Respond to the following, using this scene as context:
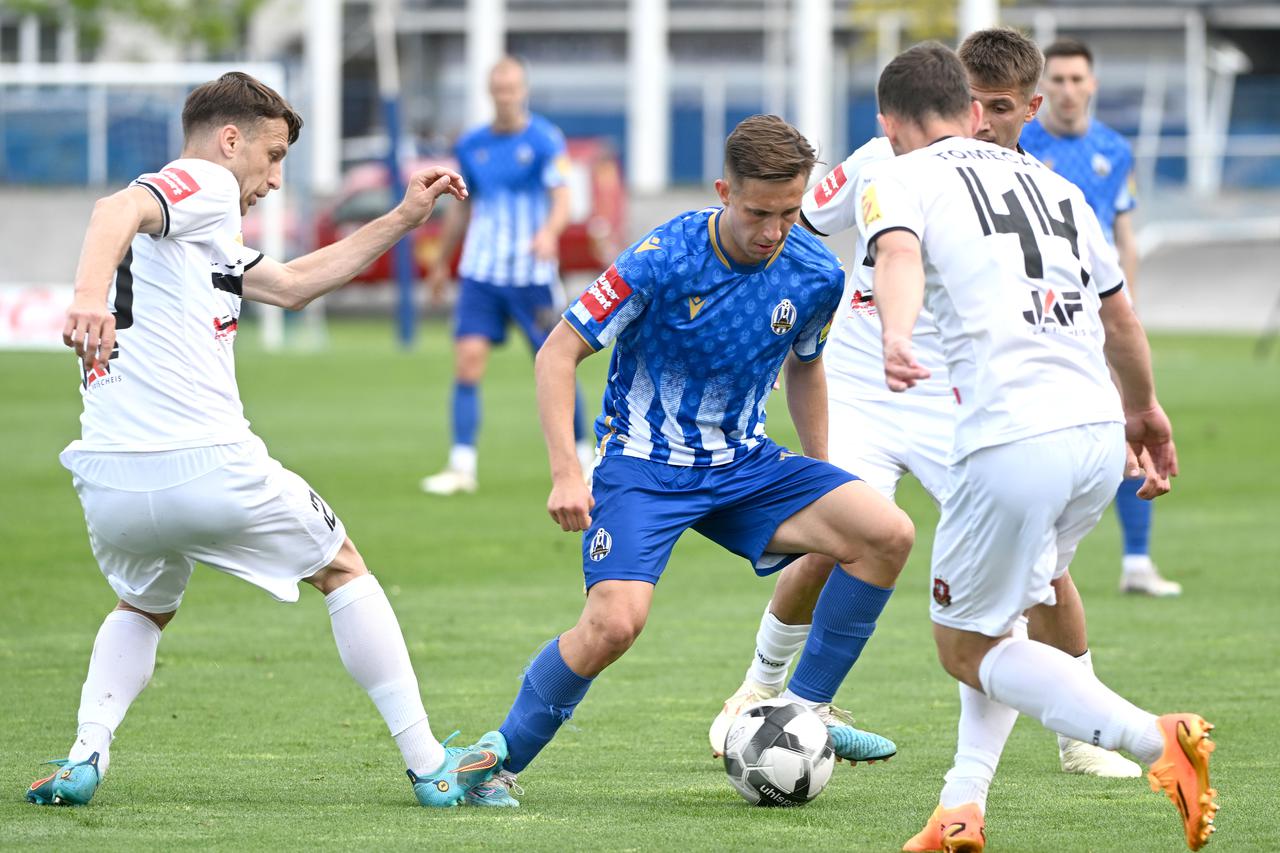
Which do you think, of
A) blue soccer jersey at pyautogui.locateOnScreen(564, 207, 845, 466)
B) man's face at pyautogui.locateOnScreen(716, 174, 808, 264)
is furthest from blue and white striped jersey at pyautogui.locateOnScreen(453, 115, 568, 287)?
man's face at pyautogui.locateOnScreen(716, 174, 808, 264)

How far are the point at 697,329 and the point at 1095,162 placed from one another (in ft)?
12.2

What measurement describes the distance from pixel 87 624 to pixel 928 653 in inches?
136

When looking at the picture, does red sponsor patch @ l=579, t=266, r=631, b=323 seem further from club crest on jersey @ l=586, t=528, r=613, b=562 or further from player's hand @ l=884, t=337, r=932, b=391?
player's hand @ l=884, t=337, r=932, b=391

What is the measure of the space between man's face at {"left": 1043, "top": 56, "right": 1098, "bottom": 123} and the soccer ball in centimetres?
394

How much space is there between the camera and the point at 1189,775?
4246 mm

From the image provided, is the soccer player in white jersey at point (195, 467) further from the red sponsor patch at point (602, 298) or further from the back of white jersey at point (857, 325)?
the back of white jersey at point (857, 325)

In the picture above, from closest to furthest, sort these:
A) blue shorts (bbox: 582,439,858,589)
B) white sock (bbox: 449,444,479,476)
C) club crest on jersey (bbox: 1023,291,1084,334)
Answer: club crest on jersey (bbox: 1023,291,1084,334), blue shorts (bbox: 582,439,858,589), white sock (bbox: 449,444,479,476)

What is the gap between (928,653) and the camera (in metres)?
7.70

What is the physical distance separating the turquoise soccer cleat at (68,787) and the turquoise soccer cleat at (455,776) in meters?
0.81

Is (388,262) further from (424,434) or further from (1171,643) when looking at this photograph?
(1171,643)

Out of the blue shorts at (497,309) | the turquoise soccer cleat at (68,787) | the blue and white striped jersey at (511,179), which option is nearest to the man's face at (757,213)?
the turquoise soccer cleat at (68,787)

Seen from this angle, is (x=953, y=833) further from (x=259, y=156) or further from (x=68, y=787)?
(x=259, y=156)

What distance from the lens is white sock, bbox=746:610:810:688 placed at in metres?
5.96

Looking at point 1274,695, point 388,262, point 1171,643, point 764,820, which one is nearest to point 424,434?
point 1171,643
